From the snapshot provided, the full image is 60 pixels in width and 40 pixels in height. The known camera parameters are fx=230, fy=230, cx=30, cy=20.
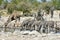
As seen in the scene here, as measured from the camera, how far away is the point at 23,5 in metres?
46.6

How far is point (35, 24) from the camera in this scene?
24859 mm

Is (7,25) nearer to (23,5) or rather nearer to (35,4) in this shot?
(23,5)

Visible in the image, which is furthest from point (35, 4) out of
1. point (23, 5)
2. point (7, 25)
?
point (7, 25)

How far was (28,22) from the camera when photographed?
2694 centimetres

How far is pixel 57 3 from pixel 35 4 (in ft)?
22.5

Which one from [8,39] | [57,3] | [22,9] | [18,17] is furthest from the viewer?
[57,3]

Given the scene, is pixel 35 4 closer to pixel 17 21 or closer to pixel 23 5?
pixel 23 5

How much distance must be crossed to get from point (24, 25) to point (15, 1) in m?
30.9

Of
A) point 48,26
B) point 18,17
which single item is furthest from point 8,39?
point 18,17

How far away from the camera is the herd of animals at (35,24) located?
22.8m

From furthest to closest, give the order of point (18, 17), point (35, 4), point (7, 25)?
point (35, 4), point (18, 17), point (7, 25)

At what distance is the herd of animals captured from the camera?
22.8 metres

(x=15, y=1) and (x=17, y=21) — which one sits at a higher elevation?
(x=15, y=1)

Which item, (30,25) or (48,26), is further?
(30,25)
